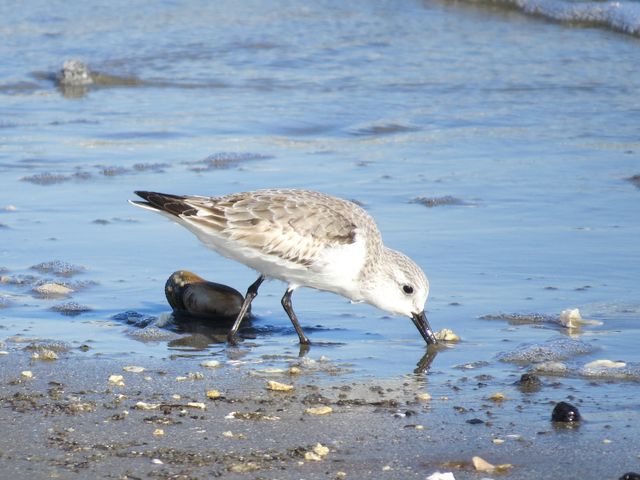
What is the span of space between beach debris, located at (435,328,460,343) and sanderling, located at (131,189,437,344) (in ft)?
0.31

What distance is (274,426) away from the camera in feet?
16.3

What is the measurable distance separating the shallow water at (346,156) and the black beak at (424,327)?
0.12 meters

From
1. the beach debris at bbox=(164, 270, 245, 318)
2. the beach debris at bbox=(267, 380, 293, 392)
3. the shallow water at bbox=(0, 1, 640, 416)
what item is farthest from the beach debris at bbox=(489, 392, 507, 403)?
the beach debris at bbox=(164, 270, 245, 318)

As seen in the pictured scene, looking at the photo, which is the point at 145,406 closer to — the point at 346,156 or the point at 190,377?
the point at 190,377

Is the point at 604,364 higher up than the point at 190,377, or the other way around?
the point at 604,364

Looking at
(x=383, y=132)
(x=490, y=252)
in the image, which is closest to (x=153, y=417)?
(x=490, y=252)

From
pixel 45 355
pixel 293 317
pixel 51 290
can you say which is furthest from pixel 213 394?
pixel 51 290

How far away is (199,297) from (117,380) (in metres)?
1.33

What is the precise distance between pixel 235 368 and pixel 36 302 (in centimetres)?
160

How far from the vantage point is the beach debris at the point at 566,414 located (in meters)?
4.95

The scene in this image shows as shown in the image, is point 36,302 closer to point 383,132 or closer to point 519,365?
point 519,365

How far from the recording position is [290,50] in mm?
15289

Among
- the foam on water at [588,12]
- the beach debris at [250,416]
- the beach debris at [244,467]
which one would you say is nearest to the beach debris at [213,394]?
the beach debris at [250,416]

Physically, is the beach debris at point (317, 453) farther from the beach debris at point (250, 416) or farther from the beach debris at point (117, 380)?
the beach debris at point (117, 380)
